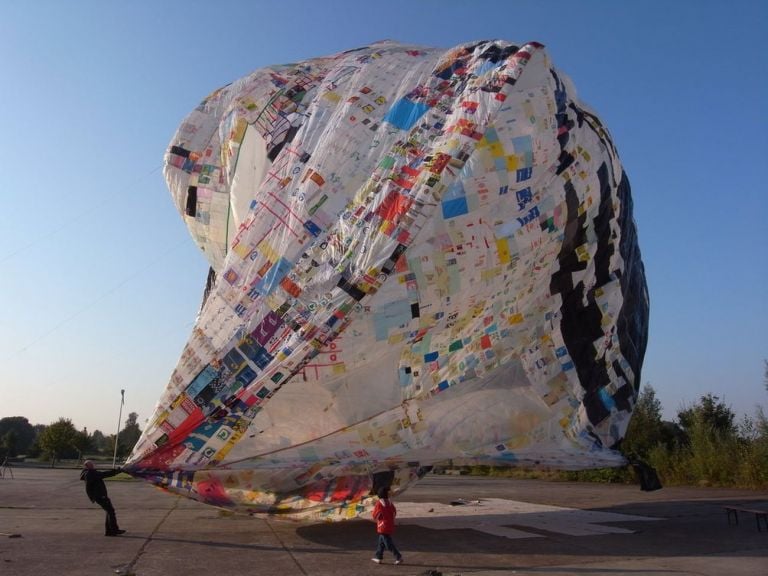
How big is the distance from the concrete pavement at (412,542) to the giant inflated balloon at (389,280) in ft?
2.88

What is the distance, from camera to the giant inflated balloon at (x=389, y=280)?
748cm

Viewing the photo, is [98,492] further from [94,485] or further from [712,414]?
[712,414]

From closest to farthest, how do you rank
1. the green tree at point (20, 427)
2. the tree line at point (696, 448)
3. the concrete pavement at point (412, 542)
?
the concrete pavement at point (412, 542), the tree line at point (696, 448), the green tree at point (20, 427)

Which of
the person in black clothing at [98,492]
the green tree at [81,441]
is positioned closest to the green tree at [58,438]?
the green tree at [81,441]

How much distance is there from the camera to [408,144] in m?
8.40

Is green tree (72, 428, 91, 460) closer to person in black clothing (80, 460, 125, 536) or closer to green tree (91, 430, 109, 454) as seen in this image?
green tree (91, 430, 109, 454)

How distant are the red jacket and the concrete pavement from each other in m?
0.39

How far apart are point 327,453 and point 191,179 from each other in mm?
4694

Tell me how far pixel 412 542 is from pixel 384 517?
1805mm

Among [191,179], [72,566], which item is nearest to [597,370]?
[191,179]

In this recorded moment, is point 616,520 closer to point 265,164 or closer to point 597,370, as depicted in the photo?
point 597,370

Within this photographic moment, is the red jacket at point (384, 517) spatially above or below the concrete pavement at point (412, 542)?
above

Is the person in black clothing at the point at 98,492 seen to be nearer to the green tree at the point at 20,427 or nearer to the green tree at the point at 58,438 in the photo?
the green tree at the point at 58,438

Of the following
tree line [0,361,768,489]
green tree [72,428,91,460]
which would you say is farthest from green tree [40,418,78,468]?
tree line [0,361,768,489]
